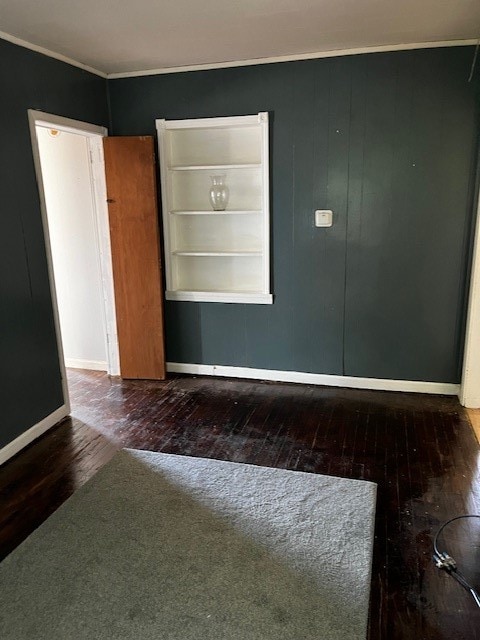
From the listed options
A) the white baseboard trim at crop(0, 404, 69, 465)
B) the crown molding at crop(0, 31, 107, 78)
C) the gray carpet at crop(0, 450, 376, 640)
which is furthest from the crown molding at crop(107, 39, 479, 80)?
the gray carpet at crop(0, 450, 376, 640)

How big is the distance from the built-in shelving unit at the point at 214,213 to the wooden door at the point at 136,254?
160 mm

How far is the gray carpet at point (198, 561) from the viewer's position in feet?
5.75

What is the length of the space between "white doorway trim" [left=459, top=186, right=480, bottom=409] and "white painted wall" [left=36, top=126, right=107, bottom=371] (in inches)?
118

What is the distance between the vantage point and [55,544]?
2.18 metres

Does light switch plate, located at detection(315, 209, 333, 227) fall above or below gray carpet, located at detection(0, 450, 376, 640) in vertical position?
above

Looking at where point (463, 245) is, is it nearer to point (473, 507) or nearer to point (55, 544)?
point (473, 507)

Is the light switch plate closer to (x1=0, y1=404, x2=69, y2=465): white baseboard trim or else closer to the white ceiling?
the white ceiling

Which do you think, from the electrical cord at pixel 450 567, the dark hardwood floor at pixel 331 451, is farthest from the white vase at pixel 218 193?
the electrical cord at pixel 450 567

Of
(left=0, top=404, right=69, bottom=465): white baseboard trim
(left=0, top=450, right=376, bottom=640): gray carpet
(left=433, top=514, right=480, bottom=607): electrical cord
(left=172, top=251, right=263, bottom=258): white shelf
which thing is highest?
(left=172, top=251, right=263, bottom=258): white shelf

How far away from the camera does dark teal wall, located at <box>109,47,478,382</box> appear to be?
339 cm

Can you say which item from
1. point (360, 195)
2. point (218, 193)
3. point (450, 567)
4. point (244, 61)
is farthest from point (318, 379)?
point (244, 61)

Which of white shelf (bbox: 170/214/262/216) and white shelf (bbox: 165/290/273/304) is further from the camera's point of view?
white shelf (bbox: 165/290/273/304)

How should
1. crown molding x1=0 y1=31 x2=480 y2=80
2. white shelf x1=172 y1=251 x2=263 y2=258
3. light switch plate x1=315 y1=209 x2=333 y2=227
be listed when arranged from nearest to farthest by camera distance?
crown molding x1=0 y1=31 x2=480 y2=80 < light switch plate x1=315 y1=209 x2=333 y2=227 < white shelf x1=172 y1=251 x2=263 y2=258

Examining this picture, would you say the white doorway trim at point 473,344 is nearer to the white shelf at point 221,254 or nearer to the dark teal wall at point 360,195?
the dark teal wall at point 360,195
